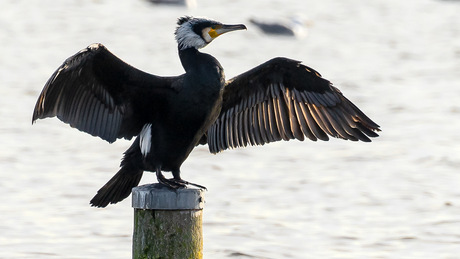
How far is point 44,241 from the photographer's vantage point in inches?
309

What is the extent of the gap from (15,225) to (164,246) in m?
4.12

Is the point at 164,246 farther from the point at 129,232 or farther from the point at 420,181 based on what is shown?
the point at 420,181

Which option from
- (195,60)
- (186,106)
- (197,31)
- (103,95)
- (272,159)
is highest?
(272,159)

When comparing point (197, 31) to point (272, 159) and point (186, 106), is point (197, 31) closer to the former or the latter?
point (186, 106)

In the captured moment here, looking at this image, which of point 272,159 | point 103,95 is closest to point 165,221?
point 103,95

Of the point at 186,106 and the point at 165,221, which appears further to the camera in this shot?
the point at 186,106

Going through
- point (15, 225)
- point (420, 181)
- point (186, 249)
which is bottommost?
point (186, 249)

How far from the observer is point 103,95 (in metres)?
5.47

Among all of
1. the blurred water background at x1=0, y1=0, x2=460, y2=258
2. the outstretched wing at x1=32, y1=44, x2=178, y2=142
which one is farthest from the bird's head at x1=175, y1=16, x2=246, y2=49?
the blurred water background at x1=0, y1=0, x2=460, y2=258

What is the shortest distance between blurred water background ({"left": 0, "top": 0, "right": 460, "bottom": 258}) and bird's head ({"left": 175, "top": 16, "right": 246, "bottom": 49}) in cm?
260

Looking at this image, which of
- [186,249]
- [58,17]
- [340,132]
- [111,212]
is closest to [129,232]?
[111,212]

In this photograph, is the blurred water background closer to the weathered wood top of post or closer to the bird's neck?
the bird's neck

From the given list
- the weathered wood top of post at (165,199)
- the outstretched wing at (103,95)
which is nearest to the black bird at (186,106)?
the outstretched wing at (103,95)

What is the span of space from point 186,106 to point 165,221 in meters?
0.89
